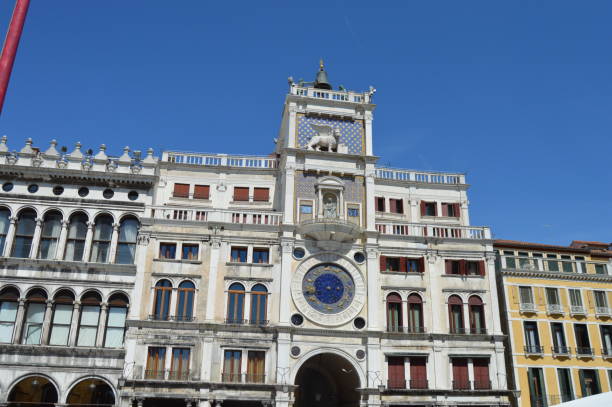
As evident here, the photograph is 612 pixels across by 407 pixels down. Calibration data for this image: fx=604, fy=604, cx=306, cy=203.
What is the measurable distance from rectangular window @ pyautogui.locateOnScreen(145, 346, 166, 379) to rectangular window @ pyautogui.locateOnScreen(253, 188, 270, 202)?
13.7 m

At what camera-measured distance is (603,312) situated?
153 feet

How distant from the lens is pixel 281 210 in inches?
1759

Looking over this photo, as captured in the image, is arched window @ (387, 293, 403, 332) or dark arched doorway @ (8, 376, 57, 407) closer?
dark arched doorway @ (8, 376, 57, 407)

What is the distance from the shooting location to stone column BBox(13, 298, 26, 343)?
3934cm

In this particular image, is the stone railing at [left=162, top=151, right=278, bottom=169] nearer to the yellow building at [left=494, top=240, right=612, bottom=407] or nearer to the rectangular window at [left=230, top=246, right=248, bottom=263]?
the rectangular window at [left=230, top=246, right=248, bottom=263]

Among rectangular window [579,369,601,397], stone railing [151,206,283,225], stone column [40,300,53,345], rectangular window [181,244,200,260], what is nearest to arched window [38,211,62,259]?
stone column [40,300,53,345]

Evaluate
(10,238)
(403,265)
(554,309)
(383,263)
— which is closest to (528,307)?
(554,309)

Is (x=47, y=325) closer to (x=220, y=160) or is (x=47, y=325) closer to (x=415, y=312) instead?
(x=220, y=160)

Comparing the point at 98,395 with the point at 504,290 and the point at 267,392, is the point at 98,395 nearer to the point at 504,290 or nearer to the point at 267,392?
the point at 267,392

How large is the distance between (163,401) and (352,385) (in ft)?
42.2

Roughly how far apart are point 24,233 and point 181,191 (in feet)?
37.3

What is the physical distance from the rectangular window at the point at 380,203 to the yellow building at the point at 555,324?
31.9ft

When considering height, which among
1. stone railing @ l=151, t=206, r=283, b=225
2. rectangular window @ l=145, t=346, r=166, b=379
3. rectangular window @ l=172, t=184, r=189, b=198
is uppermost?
rectangular window @ l=172, t=184, r=189, b=198

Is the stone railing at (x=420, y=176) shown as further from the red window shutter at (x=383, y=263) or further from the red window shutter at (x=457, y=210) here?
the red window shutter at (x=383, y=263)
